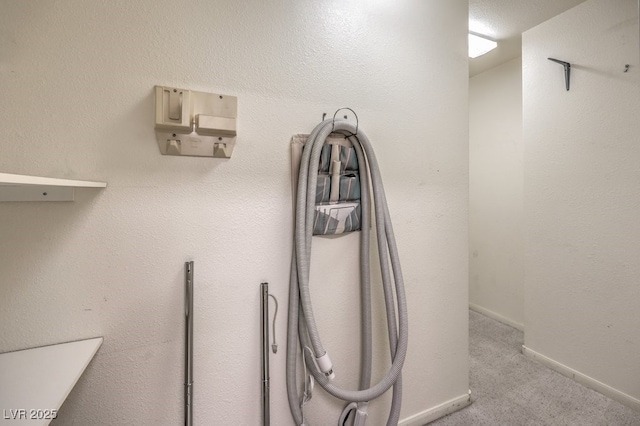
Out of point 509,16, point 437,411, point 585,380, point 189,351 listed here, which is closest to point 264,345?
point 189,351

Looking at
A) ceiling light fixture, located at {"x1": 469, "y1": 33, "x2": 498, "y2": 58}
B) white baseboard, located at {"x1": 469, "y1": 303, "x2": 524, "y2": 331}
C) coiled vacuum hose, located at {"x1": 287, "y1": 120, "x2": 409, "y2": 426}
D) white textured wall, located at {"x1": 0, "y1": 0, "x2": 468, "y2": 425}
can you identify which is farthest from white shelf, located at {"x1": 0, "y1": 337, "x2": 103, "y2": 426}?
white baseboard, located at {"x1": 469, "y1": 303, "x2": 524, "y2": 331}

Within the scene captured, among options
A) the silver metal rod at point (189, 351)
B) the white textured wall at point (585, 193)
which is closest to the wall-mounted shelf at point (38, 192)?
the silver metal rod at point (189, 351)

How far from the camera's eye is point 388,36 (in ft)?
4.66

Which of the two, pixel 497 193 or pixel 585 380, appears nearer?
pixel 585 380

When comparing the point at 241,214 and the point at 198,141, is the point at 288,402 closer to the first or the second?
the point at 241,214

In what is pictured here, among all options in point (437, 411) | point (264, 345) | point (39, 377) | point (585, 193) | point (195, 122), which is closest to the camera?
point (39, 377)

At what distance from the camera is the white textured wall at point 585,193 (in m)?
1.66

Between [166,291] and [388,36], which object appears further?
[388,36]

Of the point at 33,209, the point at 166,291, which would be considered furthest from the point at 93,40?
the point at 166,291

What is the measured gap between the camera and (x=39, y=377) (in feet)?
2.53

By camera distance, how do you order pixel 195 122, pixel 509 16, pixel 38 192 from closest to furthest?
1. pixel 38 192
2. pixel 195 122
3. pixel 509 16

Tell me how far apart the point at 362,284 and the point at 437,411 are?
92 centimetres

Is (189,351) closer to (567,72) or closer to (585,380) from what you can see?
(585,380)

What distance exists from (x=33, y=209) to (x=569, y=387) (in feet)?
9.63
